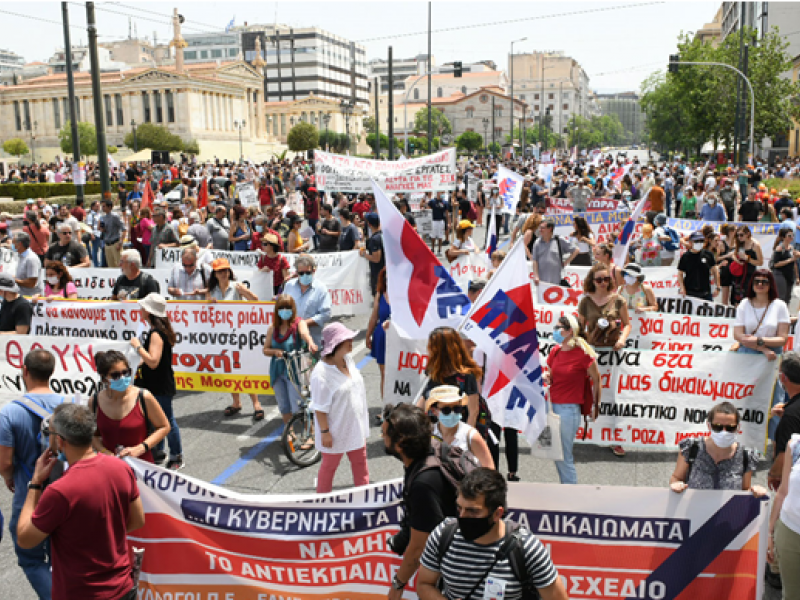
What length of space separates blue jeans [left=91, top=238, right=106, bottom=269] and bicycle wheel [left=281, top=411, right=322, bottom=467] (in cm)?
1096

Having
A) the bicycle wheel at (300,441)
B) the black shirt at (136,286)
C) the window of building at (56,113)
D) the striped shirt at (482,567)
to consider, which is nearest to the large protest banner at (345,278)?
the black shirt at (136,286)

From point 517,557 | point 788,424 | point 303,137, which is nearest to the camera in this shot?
point 517,557

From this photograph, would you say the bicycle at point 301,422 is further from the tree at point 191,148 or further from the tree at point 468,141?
the tree at point 468,141

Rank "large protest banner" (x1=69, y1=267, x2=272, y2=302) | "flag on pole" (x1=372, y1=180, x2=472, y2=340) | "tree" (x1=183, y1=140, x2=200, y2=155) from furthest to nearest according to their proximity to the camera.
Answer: "tree" (x1=183, y1=140, x2=200, y2=155) → "large protest banner" (x1=69, y1=267, x2=272, y2=302) → "flag on pole" (x1=372, y1=180, x2=472, y2=340)

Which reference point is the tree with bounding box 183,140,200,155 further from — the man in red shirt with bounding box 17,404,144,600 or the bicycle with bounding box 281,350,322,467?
the man in red shirt with bounding box 17,404,144,600

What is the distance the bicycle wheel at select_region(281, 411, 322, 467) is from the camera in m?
6.93

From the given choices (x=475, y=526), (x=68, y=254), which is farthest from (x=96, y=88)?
(x=475, y=526)

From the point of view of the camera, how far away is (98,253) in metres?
17.1

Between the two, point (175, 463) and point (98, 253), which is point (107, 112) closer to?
point (98, 253)

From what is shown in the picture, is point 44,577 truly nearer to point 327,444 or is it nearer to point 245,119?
point 327,444

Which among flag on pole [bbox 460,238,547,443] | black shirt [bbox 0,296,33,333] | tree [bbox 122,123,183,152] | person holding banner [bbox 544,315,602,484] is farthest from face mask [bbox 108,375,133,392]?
tree [bbox 122,123,183,152]

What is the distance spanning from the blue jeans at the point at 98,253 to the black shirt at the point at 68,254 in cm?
517

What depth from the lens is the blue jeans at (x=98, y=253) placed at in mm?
16812

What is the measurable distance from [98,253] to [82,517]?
1459 cm
